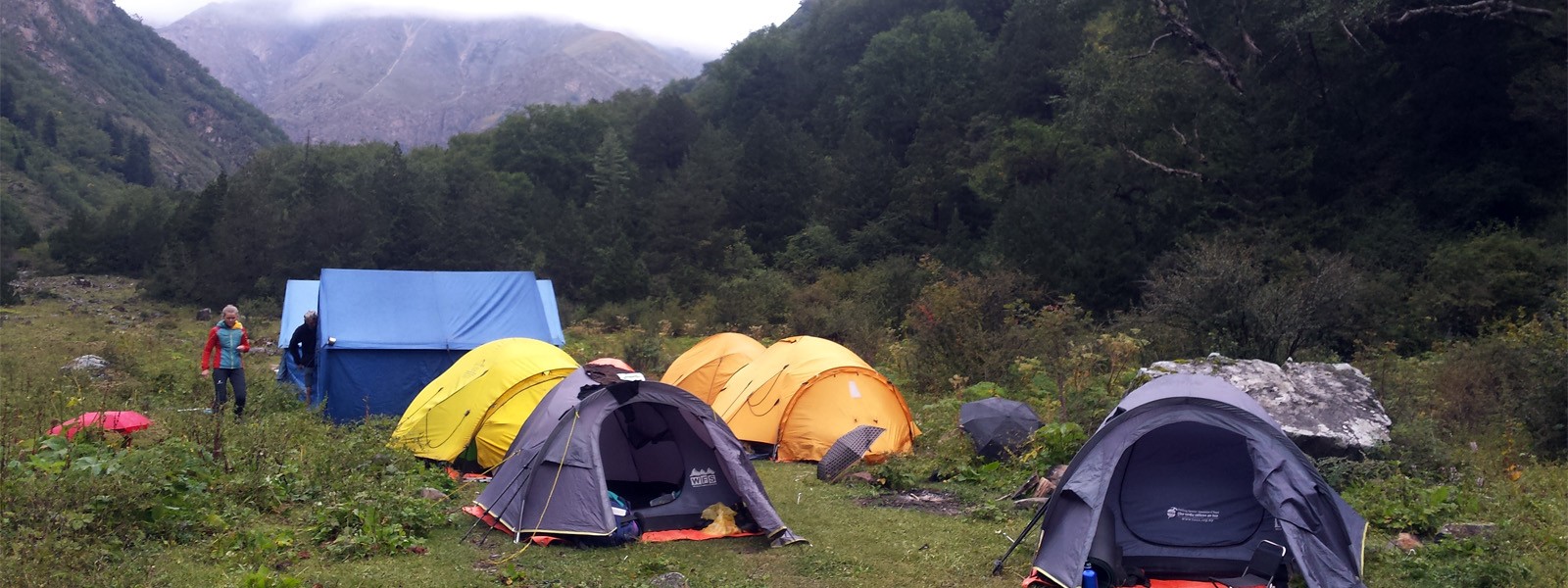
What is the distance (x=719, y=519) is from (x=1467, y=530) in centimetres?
566

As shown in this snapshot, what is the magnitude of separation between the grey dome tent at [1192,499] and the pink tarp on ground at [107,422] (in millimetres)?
7569

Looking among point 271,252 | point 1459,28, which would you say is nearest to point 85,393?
point 1459,28

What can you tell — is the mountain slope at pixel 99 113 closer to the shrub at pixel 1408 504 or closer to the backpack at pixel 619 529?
A: the backpack at pixel 619 529

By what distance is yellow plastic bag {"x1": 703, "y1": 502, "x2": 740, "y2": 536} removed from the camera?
872cm

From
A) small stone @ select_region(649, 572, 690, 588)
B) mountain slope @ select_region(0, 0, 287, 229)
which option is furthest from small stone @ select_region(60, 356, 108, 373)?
mountain slope @ select_region(0, 0, 287, 229)

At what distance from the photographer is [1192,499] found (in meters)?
7.90

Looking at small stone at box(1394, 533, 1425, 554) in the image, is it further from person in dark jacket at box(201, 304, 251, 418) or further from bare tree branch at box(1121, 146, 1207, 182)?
bare tree branch at box(1121, 146, 1207, 182)

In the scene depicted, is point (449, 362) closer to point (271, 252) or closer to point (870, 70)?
point (271, 252)

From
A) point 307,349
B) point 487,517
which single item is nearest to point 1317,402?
point 487,517

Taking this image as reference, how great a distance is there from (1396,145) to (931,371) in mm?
14919

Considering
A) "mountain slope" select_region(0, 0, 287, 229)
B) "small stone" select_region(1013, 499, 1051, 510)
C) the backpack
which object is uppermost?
"mountain slope" select_region(0, 0, 287, 229)

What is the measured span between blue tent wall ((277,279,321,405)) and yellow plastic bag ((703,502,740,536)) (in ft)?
29.4

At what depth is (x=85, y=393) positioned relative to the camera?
42.0ft

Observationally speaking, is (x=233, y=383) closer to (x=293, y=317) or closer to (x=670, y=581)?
(x=293, y=317)
